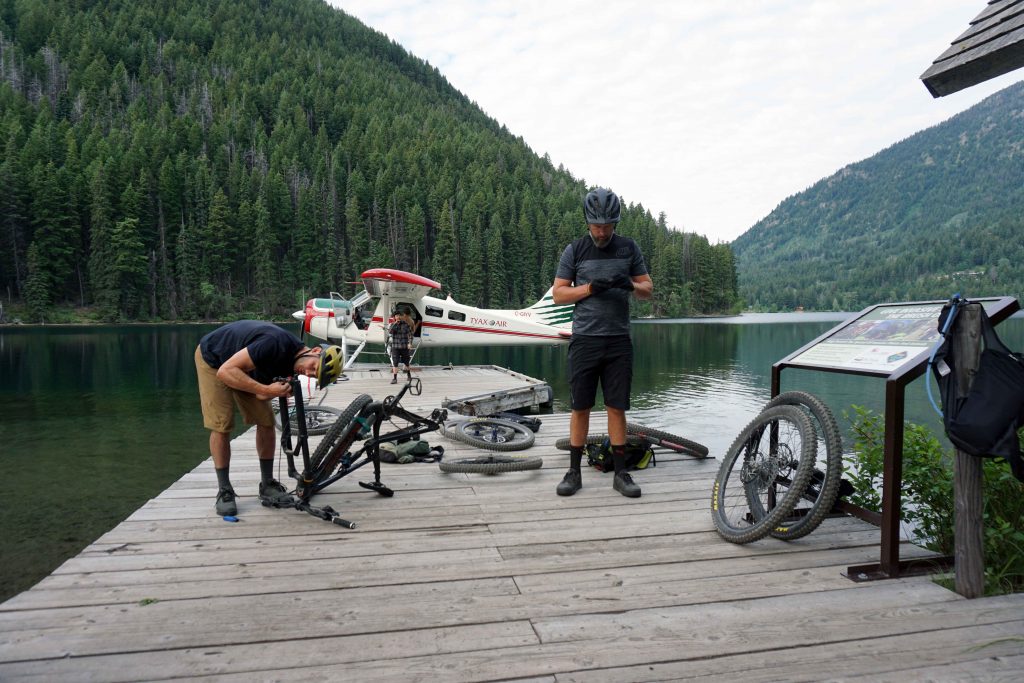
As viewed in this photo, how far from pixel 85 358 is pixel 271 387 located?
25.8m

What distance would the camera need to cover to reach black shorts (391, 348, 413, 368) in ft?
39.4

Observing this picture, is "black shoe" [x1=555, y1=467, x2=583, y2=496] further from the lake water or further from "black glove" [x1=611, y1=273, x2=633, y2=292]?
the lake water

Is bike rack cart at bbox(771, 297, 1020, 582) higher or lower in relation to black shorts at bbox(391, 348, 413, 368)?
higher

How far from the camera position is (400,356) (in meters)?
12.1

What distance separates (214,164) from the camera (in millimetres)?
76750

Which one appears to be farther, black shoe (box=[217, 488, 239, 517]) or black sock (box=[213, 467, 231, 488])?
black sock (box=[213, 467, 231, 488])

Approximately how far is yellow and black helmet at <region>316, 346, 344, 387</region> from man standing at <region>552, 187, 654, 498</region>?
1431 mm

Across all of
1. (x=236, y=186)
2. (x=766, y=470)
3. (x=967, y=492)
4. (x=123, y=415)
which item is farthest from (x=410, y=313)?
(x=236, y=186)

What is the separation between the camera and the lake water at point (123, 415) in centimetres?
660

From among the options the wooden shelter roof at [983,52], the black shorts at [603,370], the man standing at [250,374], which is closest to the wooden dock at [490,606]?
the man standing at [250,374]

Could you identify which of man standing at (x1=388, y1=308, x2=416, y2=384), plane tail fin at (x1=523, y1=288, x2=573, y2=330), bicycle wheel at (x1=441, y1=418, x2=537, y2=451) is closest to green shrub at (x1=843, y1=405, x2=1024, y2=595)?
bicycle wheel at (x1=441, y1=418, x2=537, y2=451)

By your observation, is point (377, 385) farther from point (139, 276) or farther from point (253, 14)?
point (253, 14)

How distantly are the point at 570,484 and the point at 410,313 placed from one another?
456 inches

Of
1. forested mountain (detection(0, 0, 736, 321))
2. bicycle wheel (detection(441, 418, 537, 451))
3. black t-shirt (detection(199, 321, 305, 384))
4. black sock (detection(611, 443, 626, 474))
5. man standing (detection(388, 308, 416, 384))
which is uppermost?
forested mountain (detection(0, 0, 736, 321))
